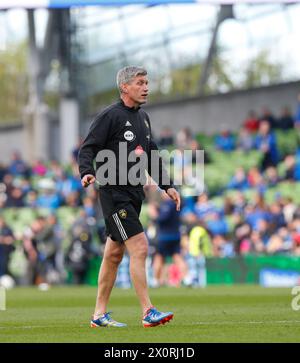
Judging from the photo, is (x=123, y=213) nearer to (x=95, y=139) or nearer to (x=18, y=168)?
(x=95, y=139)

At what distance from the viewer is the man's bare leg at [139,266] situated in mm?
10172

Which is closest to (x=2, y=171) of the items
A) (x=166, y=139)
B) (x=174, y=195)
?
(x=166, y=139)

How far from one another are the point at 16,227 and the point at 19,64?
51803 millimetres

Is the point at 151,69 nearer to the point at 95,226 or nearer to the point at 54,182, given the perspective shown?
the point at 54,182

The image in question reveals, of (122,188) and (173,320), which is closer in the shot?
(122,188)

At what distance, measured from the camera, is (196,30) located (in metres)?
33.6

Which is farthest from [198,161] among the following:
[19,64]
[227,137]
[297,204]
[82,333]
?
[19,64]

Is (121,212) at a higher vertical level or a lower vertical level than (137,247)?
higher

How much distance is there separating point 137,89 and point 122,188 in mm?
937

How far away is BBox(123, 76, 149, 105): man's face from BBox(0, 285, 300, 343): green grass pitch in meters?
2.15

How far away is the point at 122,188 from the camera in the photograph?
10352 millimetres

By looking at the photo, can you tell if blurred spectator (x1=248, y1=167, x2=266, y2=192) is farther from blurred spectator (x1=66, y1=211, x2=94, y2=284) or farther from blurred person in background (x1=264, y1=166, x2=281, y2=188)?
blurred spectator (x1=66, y1=211, x2=94, y2=284)

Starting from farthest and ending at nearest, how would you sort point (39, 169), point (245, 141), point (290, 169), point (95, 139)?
point (39, 169) < point (245, 141) < point (290, 169) < point (95, 139)

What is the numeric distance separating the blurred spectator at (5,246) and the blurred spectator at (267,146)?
6.71 meters
